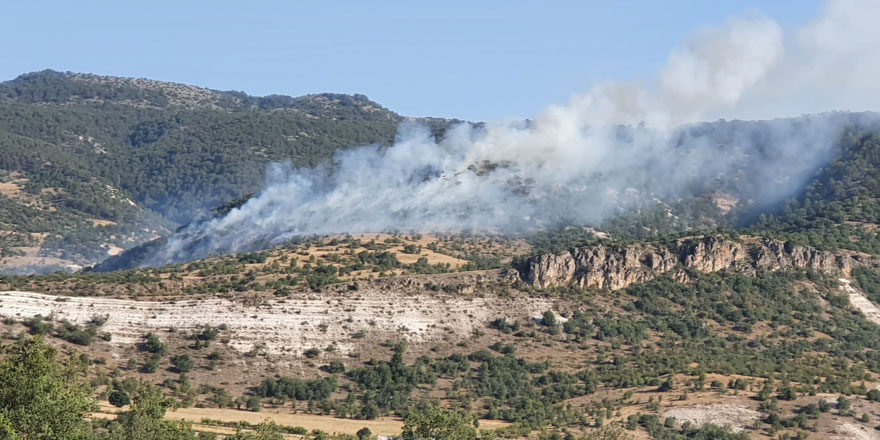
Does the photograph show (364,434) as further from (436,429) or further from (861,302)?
(861,302)

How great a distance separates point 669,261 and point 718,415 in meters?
40.8

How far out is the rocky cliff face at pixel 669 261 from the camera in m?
138

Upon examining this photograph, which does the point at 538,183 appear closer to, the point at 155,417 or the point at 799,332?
the point at 799,332

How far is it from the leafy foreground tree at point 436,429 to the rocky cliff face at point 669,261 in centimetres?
5329

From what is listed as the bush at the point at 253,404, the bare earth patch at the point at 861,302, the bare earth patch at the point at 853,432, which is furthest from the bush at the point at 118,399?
the bare earth patch at the point at 861,302

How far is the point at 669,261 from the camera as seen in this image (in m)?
143

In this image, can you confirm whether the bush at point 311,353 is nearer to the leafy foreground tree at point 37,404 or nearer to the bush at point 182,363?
the bush at point 182,363

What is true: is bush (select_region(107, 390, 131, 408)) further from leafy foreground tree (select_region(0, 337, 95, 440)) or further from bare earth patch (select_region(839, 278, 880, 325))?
bare earth patch (select_region(839, 278, 880, 325))

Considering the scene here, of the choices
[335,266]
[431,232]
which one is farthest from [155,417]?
[431,232]

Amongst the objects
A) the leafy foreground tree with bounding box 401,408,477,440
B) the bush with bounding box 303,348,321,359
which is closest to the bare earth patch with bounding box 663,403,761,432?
the leafy foreground tree with bounding box 401,408,477,440

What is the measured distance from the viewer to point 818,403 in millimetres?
105375

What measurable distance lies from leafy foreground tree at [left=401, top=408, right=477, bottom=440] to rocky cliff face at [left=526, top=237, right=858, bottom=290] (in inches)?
2098

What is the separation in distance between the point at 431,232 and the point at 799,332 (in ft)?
177

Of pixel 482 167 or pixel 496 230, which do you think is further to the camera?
pixel 482 167
